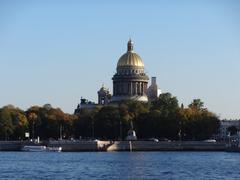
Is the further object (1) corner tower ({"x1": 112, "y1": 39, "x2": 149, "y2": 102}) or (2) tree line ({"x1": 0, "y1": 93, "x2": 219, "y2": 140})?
(1) corner tower ({"x1": 112, "y1": 39, "x2": 149, "y2": 102})

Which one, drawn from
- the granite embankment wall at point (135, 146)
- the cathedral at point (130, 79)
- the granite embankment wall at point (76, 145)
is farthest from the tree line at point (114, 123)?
the cathedral at point (130, 79)

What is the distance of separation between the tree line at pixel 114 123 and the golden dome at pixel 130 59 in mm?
19675

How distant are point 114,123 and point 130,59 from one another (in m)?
33.2

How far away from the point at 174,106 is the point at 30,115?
74.3 ft

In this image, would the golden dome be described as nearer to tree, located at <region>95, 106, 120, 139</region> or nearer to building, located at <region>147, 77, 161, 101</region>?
building, located at <region>147, 77, 161, 101</region>

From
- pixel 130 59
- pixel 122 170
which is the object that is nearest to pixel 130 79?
pixel 130 59

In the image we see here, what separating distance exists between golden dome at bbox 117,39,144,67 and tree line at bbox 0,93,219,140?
64.5 feet

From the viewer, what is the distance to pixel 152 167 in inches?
3022

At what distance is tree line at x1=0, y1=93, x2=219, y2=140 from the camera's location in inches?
5364

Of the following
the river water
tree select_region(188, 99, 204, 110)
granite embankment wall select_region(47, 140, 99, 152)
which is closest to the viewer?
the river water

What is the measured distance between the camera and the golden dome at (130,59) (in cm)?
17238

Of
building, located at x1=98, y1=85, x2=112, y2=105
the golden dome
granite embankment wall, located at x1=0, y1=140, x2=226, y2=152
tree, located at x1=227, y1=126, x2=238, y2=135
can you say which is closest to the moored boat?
granite embankment wall, located at x1=0, y1=140, x2=226, y2=152

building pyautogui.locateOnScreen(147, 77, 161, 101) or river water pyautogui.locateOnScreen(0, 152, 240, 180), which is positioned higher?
building pyautogui.locateOnScreen(147, 77, 161, 101)

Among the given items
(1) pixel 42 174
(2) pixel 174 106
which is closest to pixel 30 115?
(2) pixel 174 106
